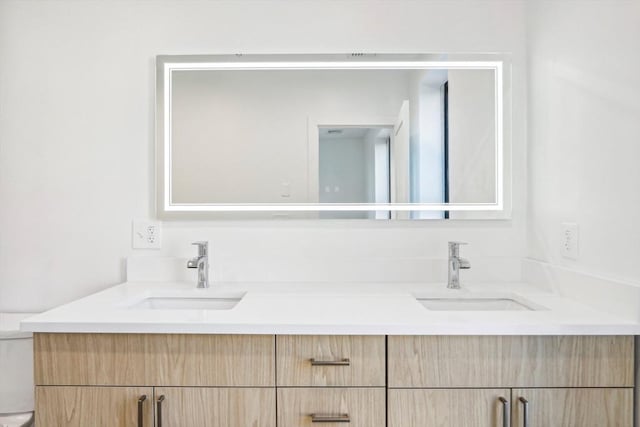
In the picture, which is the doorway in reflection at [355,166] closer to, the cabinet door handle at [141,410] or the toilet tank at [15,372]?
the cabinet door handle at [141,410]

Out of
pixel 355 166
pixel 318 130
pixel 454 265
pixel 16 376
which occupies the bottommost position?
pixel 16 376

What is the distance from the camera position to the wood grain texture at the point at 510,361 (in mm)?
1097

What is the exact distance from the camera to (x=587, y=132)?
130 cm

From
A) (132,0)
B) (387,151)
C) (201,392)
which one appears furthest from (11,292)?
(387,151)

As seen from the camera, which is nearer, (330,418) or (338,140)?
(330,418)

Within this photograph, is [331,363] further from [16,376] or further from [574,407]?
[16,376]

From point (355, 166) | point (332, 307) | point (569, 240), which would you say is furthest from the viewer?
point (355, 166)

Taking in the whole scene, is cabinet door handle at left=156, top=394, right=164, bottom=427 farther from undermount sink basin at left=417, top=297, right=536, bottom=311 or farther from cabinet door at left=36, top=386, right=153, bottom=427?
undermount sink basin at left=417, top=297, right=536, bottom=311

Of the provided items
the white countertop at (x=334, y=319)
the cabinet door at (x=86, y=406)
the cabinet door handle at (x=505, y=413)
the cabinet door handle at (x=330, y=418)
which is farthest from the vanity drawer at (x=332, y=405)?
the cabinet door at (x=86, y=406)

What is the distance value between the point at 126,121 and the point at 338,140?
0.82 meters

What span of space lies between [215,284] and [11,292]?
806mm

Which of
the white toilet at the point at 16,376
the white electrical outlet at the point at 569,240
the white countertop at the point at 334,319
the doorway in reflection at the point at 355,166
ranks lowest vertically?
the white toilet at the point at 16,376

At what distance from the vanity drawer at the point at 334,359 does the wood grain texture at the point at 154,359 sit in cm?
5

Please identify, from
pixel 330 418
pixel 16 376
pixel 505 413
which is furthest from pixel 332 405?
pixel 16 376
